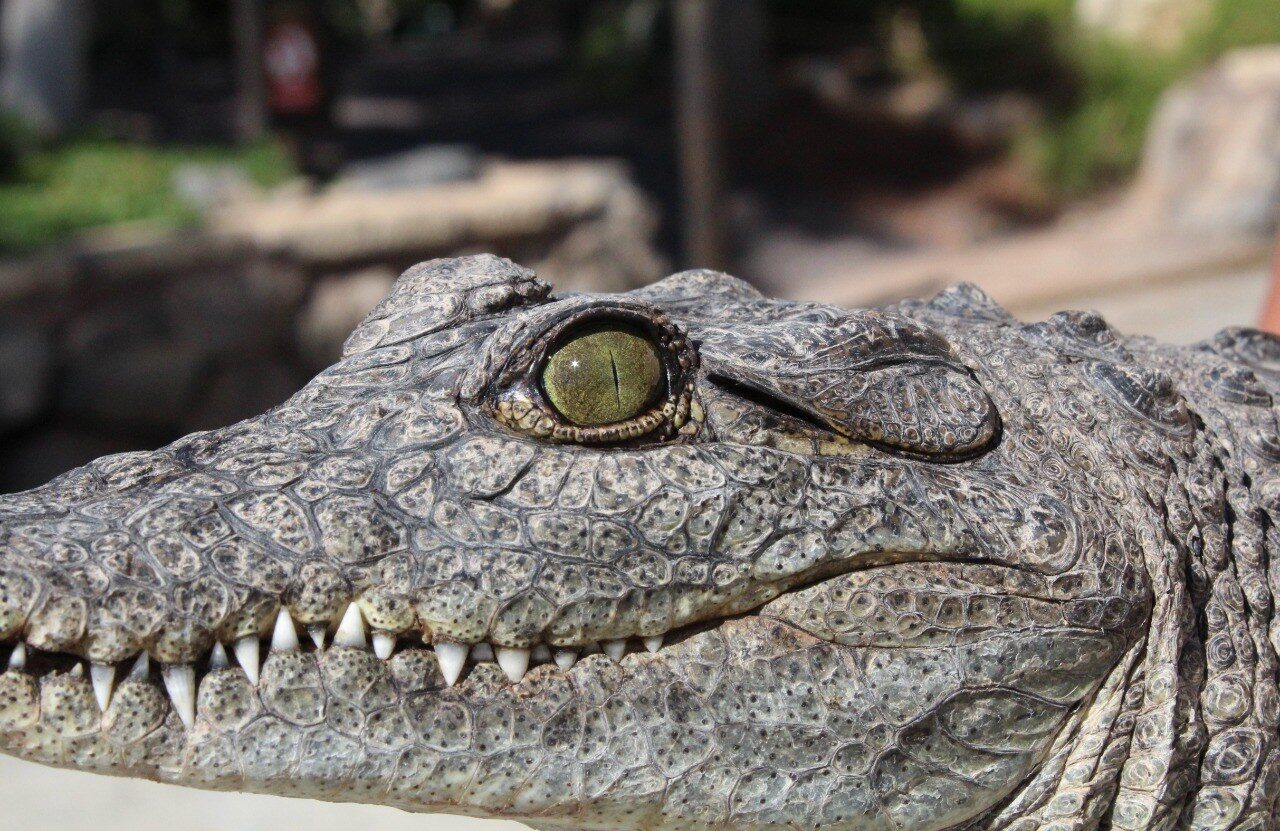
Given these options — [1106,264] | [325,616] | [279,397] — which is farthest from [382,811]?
[1106,264]

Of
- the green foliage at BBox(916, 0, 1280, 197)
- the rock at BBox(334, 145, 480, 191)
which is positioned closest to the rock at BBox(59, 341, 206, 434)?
the rock at BBox(334, 145, 480, 191)

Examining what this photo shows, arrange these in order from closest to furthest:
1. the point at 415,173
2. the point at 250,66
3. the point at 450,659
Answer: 1. the point at 450,659
2. the point at 415,173
3. the point at 250,66

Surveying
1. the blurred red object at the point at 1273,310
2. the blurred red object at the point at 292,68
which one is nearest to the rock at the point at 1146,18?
the blurred red object at the point at 292,68

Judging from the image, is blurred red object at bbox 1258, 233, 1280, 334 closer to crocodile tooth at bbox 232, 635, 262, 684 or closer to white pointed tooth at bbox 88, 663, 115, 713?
crocodile tooth at bbox 232, 635, 262, 684

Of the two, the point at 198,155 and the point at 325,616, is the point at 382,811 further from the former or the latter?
the point at 198,155

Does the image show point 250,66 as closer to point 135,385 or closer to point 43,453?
point 135,385

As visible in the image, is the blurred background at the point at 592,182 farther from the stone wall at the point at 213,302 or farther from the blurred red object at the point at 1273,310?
the blurred red object at the point at 1273,310

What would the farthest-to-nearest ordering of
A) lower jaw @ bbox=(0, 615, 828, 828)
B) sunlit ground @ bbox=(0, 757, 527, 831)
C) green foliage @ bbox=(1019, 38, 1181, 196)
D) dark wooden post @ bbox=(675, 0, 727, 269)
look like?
green foliage @ bbox=(1019, 38, 1181, 196) < dark wooden post @ bbox=(675, 0, 727, 269) < sunlit ground @ bbox=(0, 757, 527, 831) < lower jaw @ bbox=(0, 615, 828, 828)

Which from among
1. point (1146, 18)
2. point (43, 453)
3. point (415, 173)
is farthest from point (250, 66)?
point (1146, 18)
